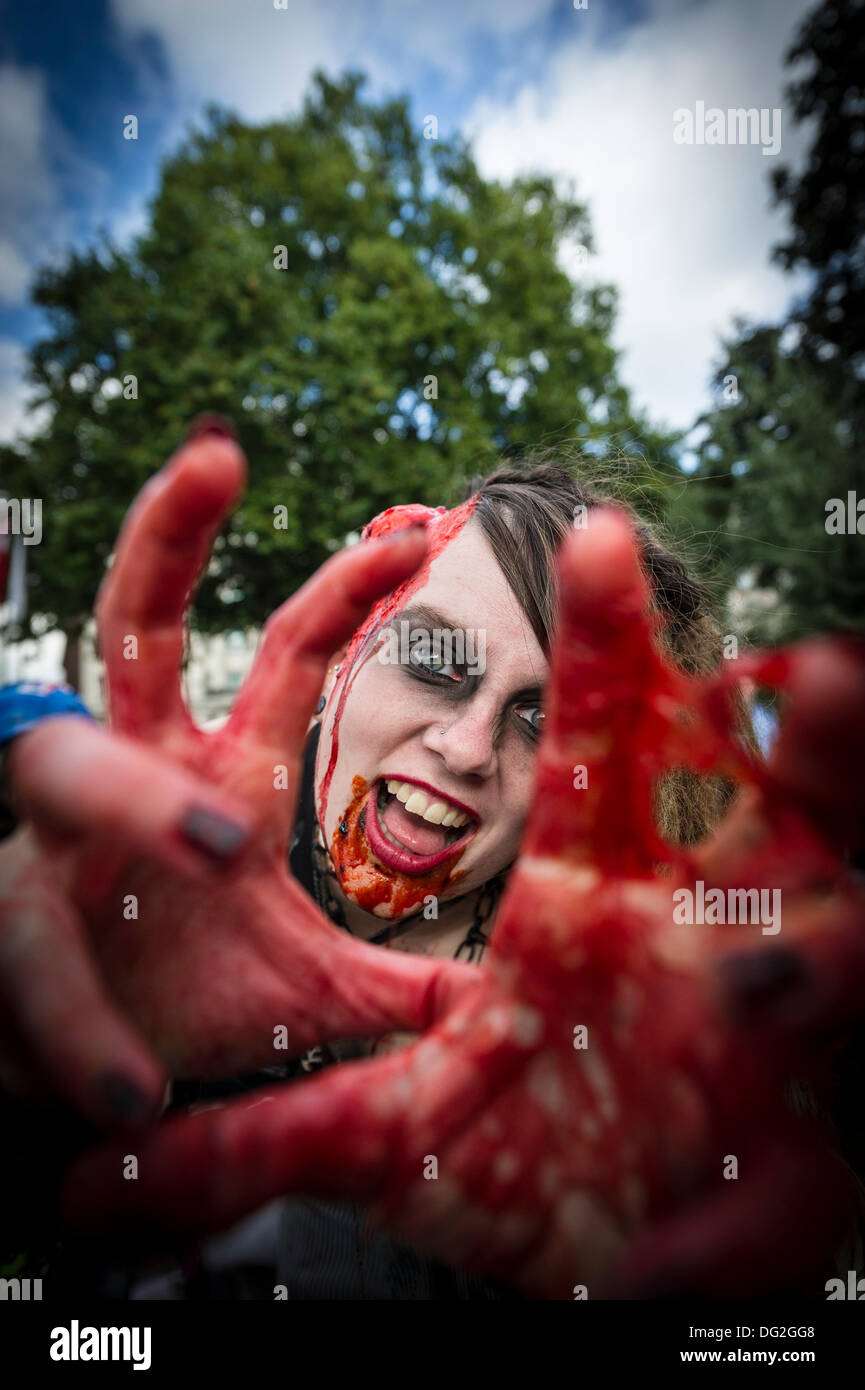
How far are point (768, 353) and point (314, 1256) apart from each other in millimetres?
14254

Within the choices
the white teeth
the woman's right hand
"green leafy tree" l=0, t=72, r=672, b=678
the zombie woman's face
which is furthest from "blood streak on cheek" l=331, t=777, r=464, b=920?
"green leafy tree" l=0, t=72, r=672, b=678

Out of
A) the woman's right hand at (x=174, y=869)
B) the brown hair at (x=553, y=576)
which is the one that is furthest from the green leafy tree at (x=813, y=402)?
the woman's right hand at (x=174, y=869)

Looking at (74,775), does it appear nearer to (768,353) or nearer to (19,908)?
(19,908)

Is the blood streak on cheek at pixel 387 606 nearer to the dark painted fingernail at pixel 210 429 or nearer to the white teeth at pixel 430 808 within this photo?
the white teeth at pixel 430 808

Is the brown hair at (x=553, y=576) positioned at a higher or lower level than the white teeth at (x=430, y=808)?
higher

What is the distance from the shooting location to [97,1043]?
2.06 feet

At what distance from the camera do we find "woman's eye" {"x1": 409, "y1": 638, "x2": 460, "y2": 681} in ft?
5.77

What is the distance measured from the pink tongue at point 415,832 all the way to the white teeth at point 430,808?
4 centimetres

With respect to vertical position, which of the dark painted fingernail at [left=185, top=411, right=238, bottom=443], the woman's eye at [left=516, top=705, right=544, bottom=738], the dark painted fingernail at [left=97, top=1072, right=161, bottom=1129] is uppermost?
the dark painted fingernail at [left=185, top=411, right=238, bottom=443]

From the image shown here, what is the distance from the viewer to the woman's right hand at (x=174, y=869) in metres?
0.63

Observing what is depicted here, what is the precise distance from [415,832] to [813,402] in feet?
36.0

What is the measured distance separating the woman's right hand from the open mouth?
0.79 metres

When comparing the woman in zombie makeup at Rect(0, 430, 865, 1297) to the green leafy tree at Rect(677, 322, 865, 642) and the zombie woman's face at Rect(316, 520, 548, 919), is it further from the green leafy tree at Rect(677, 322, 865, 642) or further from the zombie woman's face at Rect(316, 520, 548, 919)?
the green leafy tree at Rect(677, 322, 865, 642)
